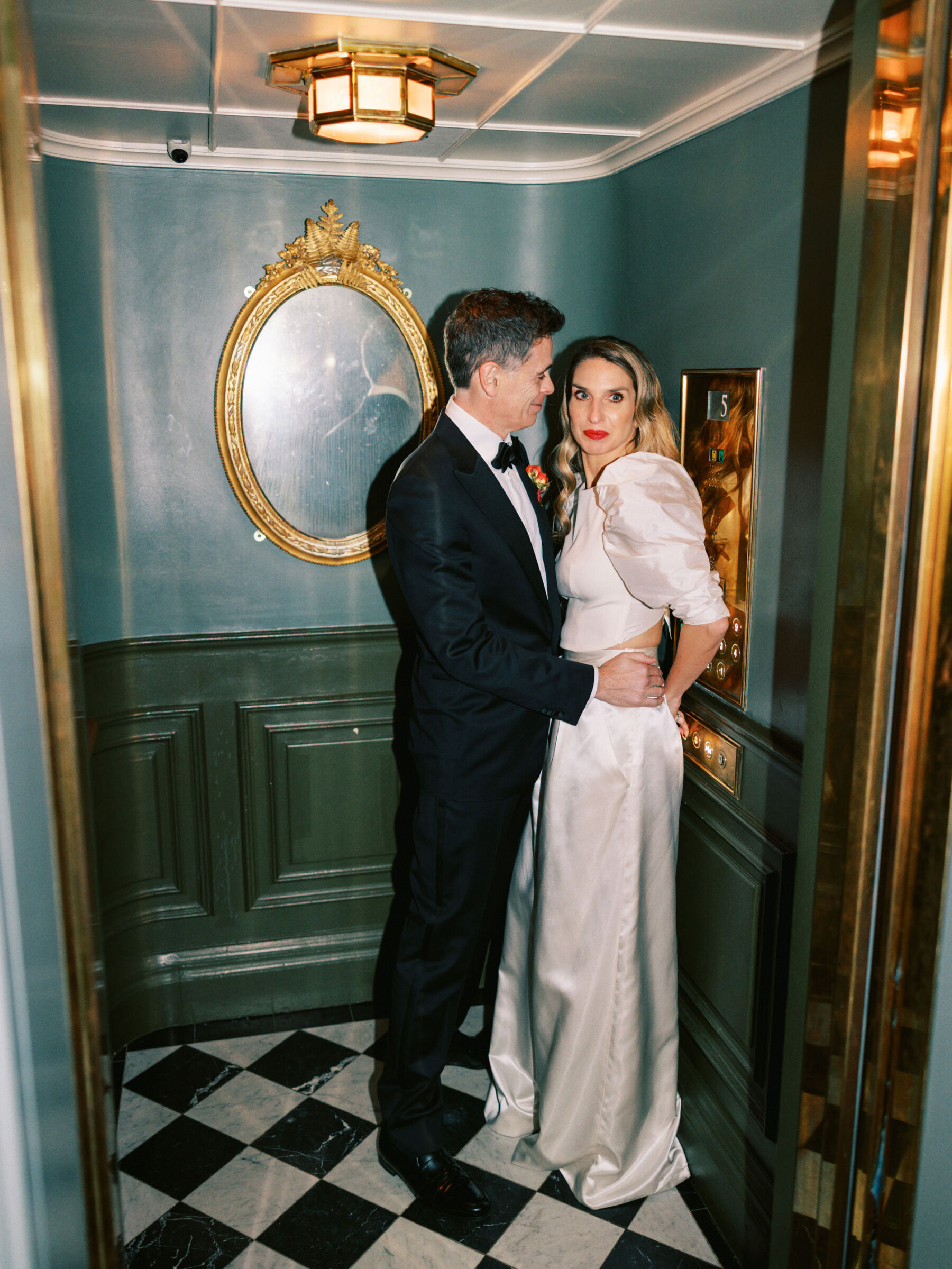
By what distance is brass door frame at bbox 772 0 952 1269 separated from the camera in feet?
4.07

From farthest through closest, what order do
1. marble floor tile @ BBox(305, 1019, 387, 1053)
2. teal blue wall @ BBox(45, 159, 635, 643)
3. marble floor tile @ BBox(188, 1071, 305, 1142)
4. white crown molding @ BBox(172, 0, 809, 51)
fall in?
marble floor tile @ BBox(305, 1019, 387, 1053) → teal blue wall @ BBox(45, 159, 635, 643) → marble floor tile @ BBox(188, 1071, 305, 1142) → white crown molding @ BBox(172, 0, 809, 51)

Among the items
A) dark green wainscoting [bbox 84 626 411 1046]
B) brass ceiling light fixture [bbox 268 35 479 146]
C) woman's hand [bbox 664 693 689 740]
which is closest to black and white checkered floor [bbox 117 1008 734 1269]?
dark green wainscoting [bbox 84 626 411 1046]

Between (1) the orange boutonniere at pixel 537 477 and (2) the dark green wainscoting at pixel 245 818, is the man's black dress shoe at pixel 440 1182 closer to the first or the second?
(2) the dark green wainscoting at pixel 245 818

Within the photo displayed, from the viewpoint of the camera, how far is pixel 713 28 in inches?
70.8

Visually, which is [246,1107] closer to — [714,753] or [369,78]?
[714,753]

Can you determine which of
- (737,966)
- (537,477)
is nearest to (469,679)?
(537,477)

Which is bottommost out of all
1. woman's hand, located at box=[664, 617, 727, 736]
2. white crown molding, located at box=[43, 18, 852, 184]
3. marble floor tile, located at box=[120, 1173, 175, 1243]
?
marble floor tile, located at box=[120, 1173, 175, 1243]

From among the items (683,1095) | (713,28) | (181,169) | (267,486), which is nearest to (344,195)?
(181,169)

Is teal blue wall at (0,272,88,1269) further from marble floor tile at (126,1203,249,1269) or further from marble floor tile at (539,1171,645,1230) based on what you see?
marble floor tile at (539,1171,645,1230)

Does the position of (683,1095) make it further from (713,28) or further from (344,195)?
(344,195)

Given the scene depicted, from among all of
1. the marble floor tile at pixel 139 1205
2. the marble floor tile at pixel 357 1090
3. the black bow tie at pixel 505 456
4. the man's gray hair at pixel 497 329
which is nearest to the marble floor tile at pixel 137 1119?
the marble floor tile at pixel 139 1205

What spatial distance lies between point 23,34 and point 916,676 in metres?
1.26

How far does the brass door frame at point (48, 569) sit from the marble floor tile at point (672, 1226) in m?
1.50

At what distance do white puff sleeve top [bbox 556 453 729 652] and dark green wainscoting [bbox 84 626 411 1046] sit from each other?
0.92m
